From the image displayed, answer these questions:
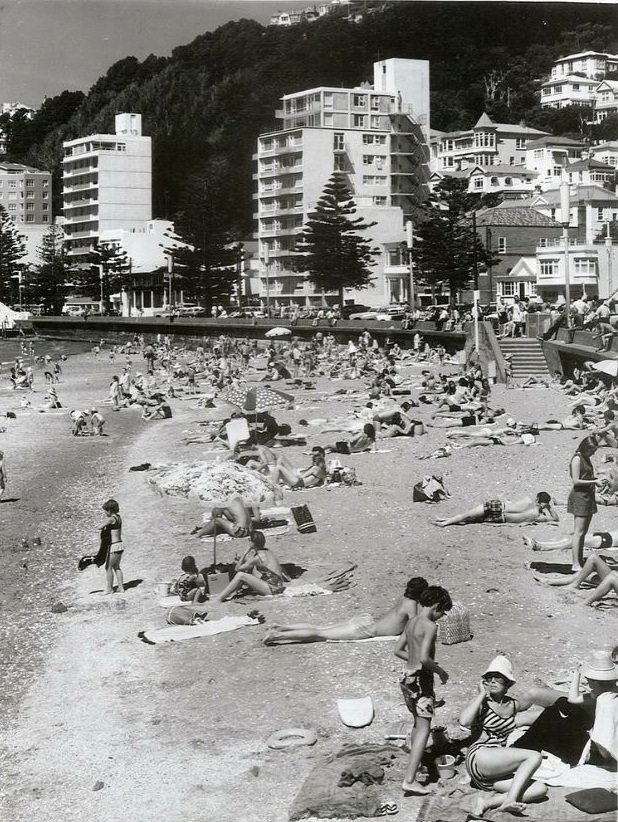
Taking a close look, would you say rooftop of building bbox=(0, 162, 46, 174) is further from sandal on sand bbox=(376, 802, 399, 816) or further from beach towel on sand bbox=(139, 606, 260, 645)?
sandal on sand bbox=(376, 802, 399, 816)

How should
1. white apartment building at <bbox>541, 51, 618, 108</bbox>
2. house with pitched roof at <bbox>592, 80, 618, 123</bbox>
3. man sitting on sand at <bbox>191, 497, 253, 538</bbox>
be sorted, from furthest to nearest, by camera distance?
house with pitched roof at <bbox>592, 80, 618, 123</bbox>
white apartment building at <bbox>541, 51, 618, 108</bbox>
man sitting on sand at <bbox>191, 497, 253, 538</bbox>

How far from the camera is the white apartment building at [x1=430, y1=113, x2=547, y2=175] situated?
85.5 feet

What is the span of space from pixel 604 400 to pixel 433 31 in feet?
29.8

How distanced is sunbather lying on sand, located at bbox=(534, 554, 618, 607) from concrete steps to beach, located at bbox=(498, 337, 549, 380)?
16.1 metres

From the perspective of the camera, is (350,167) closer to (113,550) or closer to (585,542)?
(113,550)

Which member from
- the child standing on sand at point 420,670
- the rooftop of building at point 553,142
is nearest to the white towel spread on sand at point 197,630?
the child standing on sand at point 420,670

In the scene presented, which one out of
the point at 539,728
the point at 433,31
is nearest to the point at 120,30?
the point at 433,31

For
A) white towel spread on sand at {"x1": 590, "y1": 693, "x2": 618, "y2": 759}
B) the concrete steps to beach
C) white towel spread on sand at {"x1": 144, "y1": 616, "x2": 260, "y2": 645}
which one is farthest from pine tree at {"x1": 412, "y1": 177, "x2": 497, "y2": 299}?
white towel spread on sand at {"x1": 590, "y1": 693, "x2": 618, "y2": 759}

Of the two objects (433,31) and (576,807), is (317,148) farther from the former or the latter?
(576,807)

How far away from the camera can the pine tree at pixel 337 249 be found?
36.1m

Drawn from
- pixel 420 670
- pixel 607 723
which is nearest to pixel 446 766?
pixel 420 670

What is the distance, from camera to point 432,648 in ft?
23.4

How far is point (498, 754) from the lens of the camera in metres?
6.58

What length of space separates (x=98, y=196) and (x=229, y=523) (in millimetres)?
86501
